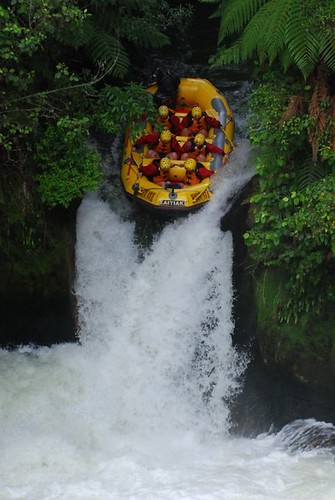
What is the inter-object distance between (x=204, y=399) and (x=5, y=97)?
3786 mm

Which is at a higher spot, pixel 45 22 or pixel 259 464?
pixel 45 22

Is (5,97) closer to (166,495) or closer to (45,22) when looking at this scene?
(45,22)

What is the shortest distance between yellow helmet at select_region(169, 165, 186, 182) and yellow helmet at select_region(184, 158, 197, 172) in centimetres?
9

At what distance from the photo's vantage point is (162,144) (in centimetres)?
948

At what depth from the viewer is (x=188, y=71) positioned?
38.7ft

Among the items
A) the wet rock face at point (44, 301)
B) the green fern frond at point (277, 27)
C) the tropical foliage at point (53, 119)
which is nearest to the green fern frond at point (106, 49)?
the tropical foliage at point (53, 119)

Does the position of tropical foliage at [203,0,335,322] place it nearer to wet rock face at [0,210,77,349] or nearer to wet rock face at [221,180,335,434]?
wet rock face at [221,180,335,434]

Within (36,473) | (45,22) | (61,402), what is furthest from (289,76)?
(36,473)

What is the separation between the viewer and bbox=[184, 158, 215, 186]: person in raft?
359 inches

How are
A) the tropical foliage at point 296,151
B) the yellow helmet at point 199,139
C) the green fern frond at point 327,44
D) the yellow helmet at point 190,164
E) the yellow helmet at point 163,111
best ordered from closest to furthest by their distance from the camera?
the tropical foliage at point 296,151 → the green fern frond at point 327,44 → the yellow helmet at point 190,164 → the yellow helmet at point 199,139 → the yellow helmet at point 163,111

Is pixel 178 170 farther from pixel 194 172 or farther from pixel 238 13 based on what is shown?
pixel 238 13

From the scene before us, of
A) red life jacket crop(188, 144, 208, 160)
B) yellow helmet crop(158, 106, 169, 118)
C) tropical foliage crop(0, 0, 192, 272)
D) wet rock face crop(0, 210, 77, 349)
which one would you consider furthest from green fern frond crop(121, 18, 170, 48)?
wet rock face crop(0, 210, 77, 349)

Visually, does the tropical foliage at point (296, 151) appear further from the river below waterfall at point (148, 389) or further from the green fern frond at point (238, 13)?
the river below waterfall at point (148, 389)

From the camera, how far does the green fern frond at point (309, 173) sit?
23.9ft
